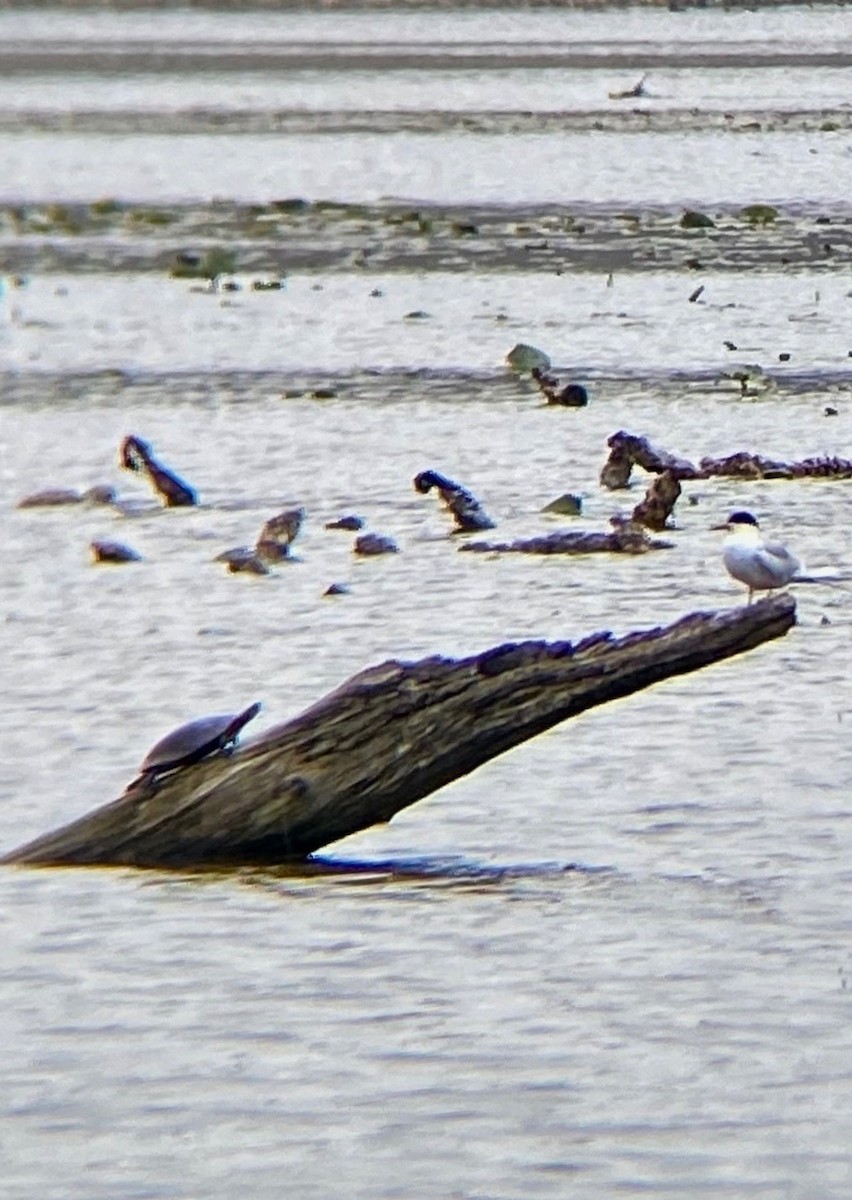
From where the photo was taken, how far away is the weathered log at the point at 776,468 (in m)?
14.1

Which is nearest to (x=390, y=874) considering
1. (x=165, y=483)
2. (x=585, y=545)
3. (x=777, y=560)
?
(x=777, y=560)

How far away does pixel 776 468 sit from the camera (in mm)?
14117

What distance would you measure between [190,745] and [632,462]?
617 centimetres

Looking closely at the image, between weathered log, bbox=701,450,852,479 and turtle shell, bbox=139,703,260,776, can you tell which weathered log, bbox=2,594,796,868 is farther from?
weathered log, bbox=701,450,852,479

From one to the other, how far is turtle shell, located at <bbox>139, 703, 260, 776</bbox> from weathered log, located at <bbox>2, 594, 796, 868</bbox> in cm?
3

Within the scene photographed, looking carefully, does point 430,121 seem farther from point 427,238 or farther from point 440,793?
point 440,793

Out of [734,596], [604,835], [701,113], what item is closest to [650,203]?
[701,113]

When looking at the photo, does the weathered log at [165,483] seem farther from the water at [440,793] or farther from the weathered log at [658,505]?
the weathered log at [658,505]

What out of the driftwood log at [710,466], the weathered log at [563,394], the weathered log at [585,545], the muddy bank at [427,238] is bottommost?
the weathered log at [585,545]

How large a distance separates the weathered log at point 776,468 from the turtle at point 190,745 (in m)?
6.27

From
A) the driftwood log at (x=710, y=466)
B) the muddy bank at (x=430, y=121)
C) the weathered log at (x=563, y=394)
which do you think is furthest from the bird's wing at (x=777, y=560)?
the muddy bank at (x=430, y=121)

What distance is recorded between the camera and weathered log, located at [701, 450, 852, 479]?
14055mm

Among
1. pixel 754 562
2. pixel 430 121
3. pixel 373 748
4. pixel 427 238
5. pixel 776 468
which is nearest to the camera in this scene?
pixel 373 748

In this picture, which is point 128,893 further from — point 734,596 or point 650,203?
point 650,203
